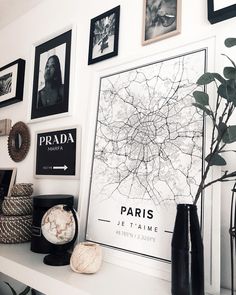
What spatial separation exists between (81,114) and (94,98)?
0.12m

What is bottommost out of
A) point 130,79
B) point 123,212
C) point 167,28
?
point 123,212

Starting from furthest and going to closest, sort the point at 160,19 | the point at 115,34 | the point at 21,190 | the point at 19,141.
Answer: the point at 19,141 → the point at 21,190 → the point at 115,34 → the point at 160,19

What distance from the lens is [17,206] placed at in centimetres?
121

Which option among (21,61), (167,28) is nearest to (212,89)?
(167,28)

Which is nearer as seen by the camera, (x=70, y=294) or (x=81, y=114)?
(x=70, y=294)

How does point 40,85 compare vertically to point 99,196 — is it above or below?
above

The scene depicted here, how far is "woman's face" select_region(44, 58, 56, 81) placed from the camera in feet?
4.53

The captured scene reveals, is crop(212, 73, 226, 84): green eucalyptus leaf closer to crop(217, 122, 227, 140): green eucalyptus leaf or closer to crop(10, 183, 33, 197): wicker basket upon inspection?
crop(217, 122, 227, 140): green eucalyptus leaf

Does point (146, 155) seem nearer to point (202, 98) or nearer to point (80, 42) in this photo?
point (202, 98)

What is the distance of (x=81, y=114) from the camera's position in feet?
4.04

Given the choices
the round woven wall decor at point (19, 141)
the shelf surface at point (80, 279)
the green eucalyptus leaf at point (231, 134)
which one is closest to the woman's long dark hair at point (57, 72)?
the round woven wall decor at point (19, 141)

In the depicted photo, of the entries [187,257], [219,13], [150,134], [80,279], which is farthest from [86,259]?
[219,13]

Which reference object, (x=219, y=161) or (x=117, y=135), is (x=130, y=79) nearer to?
(x=117, y=135)

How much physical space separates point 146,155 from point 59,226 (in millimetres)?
376
